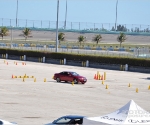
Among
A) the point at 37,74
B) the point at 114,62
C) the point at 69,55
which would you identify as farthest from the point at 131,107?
the point at 69,55

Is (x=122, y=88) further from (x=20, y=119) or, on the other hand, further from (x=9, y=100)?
(x=20, y=119)

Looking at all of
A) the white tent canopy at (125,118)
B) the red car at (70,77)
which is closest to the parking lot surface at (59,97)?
the red car at (70,77)

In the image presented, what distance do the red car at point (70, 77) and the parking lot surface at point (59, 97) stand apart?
584 millimetres

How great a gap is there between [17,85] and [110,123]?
2714 centimetres

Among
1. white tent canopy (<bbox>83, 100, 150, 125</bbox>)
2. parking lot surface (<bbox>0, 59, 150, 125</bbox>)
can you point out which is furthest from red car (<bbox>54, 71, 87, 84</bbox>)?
white tent canopy (<bbox>83, 100, 150, 125</bbox>)

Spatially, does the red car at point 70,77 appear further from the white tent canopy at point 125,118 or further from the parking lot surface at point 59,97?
the white tent canopy at point 125,118

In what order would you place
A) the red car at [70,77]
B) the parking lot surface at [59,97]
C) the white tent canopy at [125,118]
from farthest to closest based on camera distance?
1. the red car at [70,77]
2. the parking lot surface at [59,97]
3. the white tent canopy at [125,118]

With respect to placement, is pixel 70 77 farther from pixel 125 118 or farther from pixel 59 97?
pixel 125 118

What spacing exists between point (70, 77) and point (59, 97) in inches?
437

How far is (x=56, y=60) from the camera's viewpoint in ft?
254

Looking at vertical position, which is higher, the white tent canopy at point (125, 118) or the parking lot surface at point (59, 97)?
the white tent canopy at point (125, 118)

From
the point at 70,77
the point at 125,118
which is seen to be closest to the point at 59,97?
the point at 70,77

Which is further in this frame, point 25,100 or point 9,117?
point 25,100

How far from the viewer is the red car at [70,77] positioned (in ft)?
154
